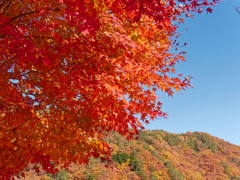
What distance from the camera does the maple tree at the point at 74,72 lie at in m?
3.61

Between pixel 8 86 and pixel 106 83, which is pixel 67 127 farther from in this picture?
pixel 106 83

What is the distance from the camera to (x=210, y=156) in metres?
34.2

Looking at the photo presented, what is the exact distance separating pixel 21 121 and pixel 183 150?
33.6 m

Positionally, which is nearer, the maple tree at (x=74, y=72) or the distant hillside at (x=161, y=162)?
the maple tree at (x=74, y=72)

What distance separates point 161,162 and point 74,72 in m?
20.7

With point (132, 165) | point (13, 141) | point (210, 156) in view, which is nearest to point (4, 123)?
point (13, 141)

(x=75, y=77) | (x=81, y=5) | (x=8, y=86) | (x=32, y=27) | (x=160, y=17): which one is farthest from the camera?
(x=8, y=86)

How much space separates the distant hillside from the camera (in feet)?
55.5

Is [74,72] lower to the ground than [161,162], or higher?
higher

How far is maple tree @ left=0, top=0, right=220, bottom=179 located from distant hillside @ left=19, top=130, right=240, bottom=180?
2576mm

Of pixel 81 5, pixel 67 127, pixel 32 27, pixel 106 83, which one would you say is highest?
pixel 32 27

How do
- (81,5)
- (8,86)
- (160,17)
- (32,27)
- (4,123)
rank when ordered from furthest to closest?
(4,123)
(8,86)
(32,27)
(160,17)
(81,5)

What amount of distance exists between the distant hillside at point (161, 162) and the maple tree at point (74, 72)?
258cm

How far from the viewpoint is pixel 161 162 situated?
71.9 ft
